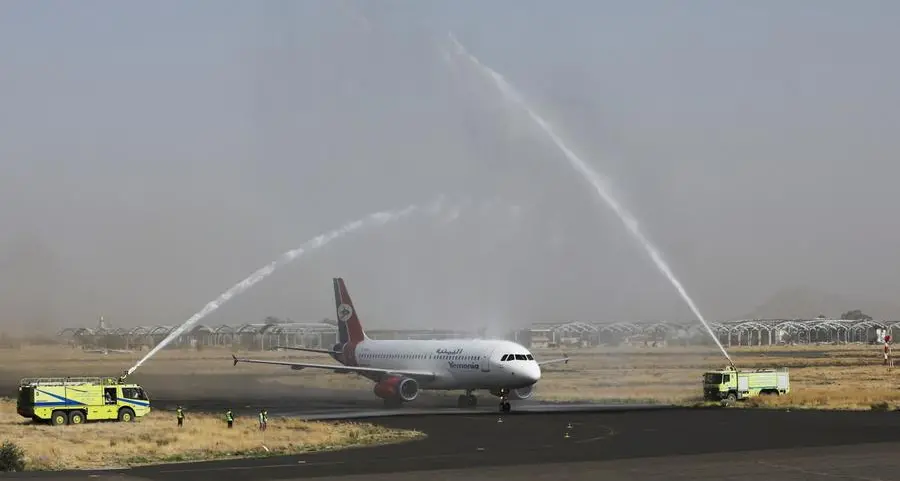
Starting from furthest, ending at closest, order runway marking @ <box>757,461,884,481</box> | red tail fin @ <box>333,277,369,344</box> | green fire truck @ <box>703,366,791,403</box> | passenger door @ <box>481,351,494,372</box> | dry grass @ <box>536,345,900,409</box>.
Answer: red tail fin @ <box>333,277,369,344</box>
green fire truck @ <box>703,366,791,403</box>
dry grass @ <box>536,345,900,409</box>
passenger door @ <box>481,351,494,372</box>
runway marking @ <box>757,461,884,481</box>

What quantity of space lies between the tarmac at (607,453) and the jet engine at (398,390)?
1365cm

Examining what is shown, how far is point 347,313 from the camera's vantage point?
9131cm

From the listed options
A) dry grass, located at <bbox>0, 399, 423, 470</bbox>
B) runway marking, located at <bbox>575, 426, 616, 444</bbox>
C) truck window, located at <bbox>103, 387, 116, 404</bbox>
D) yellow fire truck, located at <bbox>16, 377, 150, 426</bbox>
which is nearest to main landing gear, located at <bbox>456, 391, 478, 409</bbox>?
dry grass, located at <bbox>0, 399, 423, 470</bbox>

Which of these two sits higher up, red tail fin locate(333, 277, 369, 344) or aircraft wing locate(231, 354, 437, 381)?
red tail fin locate(333, 277, 369, 344)

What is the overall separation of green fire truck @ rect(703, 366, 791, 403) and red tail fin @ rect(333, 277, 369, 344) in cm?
2949

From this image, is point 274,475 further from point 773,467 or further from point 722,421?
point 722,421

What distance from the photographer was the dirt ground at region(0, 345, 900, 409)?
80250 millimetres

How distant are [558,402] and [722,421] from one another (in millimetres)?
22337

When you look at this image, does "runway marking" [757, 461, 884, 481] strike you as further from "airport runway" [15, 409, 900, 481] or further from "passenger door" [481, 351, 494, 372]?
"passenger door" [481, 351, 494, 372]

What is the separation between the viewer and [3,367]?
122m

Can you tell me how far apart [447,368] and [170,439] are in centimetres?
2972

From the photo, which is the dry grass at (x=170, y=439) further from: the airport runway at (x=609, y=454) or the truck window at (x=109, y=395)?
the airport runway at (x=609, y=454)

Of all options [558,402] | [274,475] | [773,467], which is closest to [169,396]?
[558,402]

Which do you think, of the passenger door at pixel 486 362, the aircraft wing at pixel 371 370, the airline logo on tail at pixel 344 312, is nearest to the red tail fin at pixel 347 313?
the airline logo on tail at pixel 344 312
